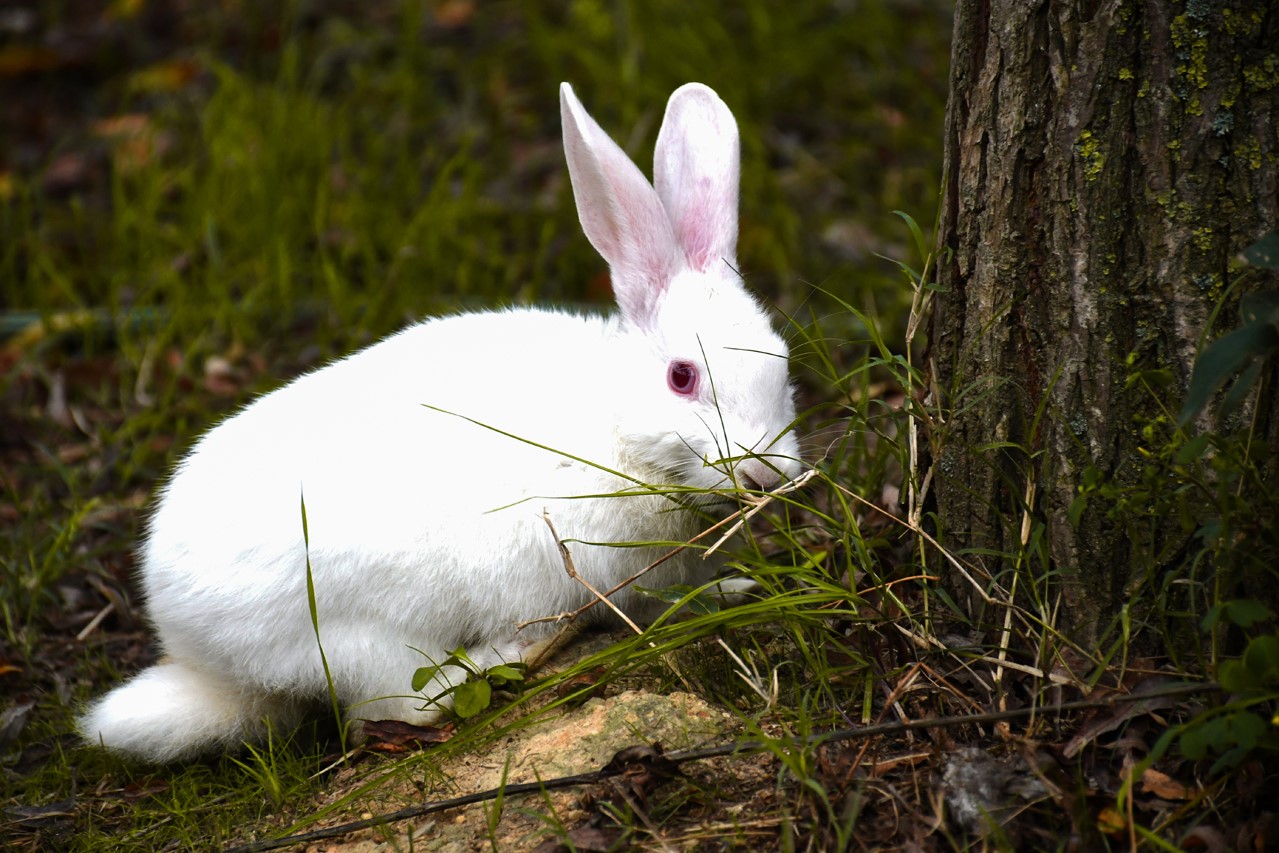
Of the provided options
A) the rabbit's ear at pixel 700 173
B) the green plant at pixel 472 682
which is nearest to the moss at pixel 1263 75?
the rabbit's ear at pixel 700 173

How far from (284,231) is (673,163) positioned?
214 cm

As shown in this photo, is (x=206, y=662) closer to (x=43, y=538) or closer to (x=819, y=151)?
(x=43, y=538)

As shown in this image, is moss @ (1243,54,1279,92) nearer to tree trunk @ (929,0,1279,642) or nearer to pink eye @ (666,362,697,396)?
tree trunk @ (929,0,1279,642)

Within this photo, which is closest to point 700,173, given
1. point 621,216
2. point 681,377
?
point 621,216

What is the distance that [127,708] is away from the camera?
2.79 metres

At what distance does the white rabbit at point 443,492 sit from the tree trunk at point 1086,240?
503mm

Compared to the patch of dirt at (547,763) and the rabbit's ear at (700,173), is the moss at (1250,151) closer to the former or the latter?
the rabbit's ear at (700,173)

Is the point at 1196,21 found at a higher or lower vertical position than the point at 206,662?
higher

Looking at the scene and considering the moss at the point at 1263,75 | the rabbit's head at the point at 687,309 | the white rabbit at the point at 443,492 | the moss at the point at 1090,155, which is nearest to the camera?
the moss at the point at 1263,75

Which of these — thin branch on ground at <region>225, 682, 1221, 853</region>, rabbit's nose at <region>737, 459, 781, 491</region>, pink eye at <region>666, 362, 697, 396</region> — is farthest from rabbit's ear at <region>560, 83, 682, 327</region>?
thin branch on ground at <region>225, 682, 1221, 853</region>

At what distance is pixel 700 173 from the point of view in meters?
3.13

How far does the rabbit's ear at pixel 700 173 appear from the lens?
3098 mm

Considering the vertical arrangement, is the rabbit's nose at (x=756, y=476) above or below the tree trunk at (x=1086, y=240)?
below

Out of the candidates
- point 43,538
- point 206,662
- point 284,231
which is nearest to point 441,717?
point 206,662
